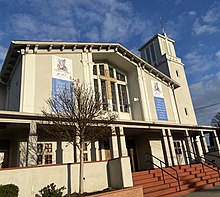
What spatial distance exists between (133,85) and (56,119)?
407 inches

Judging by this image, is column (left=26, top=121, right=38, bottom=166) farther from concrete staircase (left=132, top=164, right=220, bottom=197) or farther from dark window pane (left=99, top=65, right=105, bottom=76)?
dark window pane (left=99, top=65, right=105, bottom=76)

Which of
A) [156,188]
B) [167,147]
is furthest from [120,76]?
[156,188]

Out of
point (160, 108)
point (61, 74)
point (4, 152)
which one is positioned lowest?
point (4, 152)

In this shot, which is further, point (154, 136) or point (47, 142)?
point (154, 136)

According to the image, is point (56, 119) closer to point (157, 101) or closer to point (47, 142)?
point (47, 142)

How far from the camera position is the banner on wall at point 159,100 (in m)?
18.3

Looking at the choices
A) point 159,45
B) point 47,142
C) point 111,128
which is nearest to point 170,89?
point 159,45

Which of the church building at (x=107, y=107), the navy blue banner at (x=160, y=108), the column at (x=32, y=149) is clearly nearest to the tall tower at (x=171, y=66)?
the church building at (x=107, y=107)

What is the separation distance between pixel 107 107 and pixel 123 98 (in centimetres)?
582

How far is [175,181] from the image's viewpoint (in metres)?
11.4

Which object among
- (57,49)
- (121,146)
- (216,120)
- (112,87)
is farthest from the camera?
(216,120)

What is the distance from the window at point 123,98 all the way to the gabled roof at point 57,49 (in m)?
→ 2.54

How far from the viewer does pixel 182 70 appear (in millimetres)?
25469

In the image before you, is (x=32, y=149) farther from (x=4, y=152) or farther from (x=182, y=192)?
(x=182, y=192)
